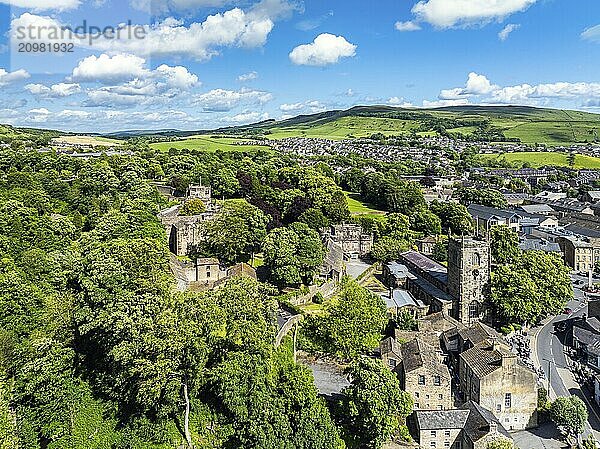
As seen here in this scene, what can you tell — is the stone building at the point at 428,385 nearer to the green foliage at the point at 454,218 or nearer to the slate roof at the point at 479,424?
the slate roof at the point at 479,424

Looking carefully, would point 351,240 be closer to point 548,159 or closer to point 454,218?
point 454,218

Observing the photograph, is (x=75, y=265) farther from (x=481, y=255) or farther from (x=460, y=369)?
(x=481, y=255)

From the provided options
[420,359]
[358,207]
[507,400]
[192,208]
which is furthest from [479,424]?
[358,207]

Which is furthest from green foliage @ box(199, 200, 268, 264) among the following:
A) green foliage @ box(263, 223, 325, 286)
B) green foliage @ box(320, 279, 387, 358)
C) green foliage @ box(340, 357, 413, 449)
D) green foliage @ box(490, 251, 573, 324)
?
green foliage @ box(490, 251, 573, 324)

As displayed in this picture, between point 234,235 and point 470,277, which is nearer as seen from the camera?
point 470,277

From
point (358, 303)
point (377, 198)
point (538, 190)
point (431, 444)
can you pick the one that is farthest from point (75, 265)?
point (538, 190)

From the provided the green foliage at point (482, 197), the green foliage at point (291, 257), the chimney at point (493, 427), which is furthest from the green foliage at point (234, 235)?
the green foliage at point (482, 197)
